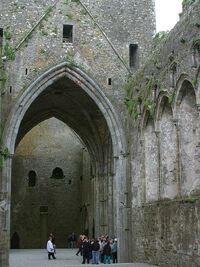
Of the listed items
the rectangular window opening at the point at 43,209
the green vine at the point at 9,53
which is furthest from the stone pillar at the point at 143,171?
the rectangular window opening at the point at 43,209

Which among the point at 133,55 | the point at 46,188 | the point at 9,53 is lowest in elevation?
the point at 46,188

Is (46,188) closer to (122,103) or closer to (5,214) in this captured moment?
(122,103)

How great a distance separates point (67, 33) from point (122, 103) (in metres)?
3.64

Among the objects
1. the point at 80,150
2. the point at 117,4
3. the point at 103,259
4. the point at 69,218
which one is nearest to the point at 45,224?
the point at 69,218

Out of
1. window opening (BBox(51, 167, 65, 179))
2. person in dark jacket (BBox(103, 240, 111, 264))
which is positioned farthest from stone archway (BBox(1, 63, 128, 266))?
window opening (BBox(51, 167, 65, 179))

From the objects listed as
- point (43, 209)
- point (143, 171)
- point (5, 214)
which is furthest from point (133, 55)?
point (43, 209)

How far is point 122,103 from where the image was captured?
1802 centimetres

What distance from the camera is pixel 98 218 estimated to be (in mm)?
22250

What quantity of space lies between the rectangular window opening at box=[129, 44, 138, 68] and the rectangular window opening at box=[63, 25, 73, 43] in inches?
96.6

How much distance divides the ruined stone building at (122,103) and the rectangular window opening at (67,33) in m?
0.05

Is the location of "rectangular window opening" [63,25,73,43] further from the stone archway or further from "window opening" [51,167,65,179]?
"window opening" [51,167,65,179]

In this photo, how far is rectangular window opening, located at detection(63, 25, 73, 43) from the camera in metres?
18.3

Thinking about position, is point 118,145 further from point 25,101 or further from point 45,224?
point 45,224

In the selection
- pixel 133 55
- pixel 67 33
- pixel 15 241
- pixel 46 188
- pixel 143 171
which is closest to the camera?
pixel 143 171
